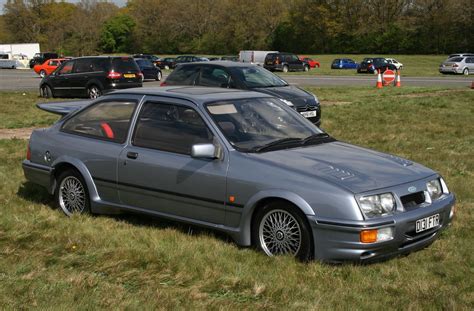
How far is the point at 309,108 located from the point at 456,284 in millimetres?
8665

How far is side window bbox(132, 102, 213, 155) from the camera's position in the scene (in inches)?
→ 229

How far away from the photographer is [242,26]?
106000mm

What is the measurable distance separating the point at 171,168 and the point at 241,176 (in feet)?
2.50

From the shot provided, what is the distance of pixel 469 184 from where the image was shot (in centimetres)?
807

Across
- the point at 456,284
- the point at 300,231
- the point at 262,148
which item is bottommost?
the point at 456,284

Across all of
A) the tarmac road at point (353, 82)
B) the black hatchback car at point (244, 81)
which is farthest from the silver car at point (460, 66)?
the black hatchback car at point (244, 81)

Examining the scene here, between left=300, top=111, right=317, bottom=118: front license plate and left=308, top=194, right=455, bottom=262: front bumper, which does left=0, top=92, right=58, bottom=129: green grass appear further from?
left=308, top=194, right=455, bottom=262: front bumper

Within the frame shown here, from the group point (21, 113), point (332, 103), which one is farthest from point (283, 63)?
point (21, 113)

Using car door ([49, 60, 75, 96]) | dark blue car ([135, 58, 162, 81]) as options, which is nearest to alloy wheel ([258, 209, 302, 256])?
car door ([49, 60, 75, 96])

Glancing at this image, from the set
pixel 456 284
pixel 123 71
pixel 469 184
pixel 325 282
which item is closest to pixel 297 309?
pixel 325 282

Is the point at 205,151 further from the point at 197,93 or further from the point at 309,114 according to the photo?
the point at 309,114

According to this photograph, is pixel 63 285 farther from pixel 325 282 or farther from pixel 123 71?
pixel 123 71

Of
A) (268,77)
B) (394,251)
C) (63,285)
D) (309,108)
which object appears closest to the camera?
(63,285)

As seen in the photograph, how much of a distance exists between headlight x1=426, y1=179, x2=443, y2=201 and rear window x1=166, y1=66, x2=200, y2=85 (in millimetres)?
8751
